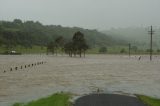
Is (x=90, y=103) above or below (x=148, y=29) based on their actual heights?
below

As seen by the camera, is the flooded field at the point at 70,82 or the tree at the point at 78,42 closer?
the flooded field at the point at 70,82

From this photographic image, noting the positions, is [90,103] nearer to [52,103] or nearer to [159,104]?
[52,103]

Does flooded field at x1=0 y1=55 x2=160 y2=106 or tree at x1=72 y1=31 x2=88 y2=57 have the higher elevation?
tree at x1=72 y1=31 x2=88 y2=57

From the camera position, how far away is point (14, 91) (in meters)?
28.8

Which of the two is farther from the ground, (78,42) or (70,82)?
(78,42)

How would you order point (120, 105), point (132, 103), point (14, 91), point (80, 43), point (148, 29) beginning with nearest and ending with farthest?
point (120, 105), point (132, 103), point (14, 91), point (148, 29), point (80, 43)

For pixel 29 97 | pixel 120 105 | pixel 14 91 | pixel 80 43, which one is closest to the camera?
pixel 120 105

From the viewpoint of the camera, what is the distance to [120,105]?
62.4 ft

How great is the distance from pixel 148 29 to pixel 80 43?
30.4 m

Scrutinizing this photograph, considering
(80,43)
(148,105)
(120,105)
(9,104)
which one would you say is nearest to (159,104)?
(148,105)

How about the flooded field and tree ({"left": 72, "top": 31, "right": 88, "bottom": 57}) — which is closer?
the flooded field

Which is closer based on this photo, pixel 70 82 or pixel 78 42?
pixel 70 82

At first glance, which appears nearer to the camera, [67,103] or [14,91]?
[67,103]

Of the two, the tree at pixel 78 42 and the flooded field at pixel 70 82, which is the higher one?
the tree at pixel 78 42
